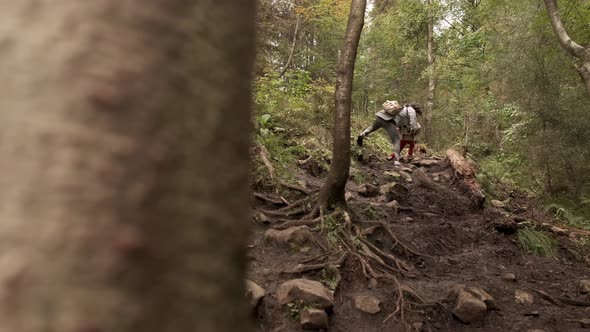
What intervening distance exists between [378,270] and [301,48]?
62.7 feet

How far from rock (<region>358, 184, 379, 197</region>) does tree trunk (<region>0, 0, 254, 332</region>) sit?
22.7ft

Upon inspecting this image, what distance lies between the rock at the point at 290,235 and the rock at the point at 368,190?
2.69m

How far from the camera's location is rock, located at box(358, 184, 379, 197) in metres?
7.30

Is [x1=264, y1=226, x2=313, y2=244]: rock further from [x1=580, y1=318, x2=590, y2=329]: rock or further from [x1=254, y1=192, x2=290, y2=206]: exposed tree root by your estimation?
[x1=580, y1=318, x2=590, y2=329]: rock

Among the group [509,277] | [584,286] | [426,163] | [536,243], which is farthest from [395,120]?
[584,286]

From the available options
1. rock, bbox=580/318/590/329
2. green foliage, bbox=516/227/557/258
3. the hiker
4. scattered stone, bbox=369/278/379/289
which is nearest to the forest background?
the hiker

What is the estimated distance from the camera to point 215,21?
20.5 inches

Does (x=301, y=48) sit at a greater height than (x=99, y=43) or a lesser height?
greater

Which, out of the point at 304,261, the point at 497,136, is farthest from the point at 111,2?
the point at 497,136

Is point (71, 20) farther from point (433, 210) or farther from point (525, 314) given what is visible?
point (433, 210)

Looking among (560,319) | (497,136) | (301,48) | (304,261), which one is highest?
(301,48)

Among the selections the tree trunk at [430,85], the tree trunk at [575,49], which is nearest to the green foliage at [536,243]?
the tree trunk at [575,49]

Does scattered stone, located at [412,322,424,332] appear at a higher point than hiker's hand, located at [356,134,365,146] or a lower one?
lower

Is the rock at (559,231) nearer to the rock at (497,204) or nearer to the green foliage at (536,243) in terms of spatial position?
the green foliage at (536,243)
